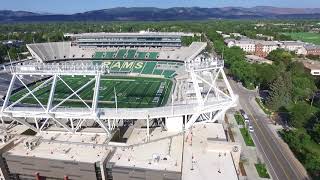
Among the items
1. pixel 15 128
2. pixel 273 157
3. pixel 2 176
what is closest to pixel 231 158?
pixel 273 157

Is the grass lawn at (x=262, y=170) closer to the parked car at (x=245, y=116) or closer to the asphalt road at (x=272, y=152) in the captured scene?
the asphalt road at (x=272, y=152)

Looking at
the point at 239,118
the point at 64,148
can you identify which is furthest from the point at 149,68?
the point at 64,148

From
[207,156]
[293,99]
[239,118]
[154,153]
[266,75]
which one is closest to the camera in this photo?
[207,156]

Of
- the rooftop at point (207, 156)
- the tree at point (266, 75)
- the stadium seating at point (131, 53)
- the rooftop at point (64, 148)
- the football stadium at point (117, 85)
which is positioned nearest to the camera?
the rooftop at point (207, 156)

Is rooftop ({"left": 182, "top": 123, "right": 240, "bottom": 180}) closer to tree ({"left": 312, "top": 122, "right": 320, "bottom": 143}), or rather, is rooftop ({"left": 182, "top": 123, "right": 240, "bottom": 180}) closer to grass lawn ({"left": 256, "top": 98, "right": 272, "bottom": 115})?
tree ({"left": 312, "top": 122, "right": 320, "bottom": 143})

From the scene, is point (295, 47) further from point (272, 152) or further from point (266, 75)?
point (272, 152)

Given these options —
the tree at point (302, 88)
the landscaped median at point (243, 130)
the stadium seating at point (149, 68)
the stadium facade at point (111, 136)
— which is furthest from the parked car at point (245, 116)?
the stadium seating at point (149, 68)
